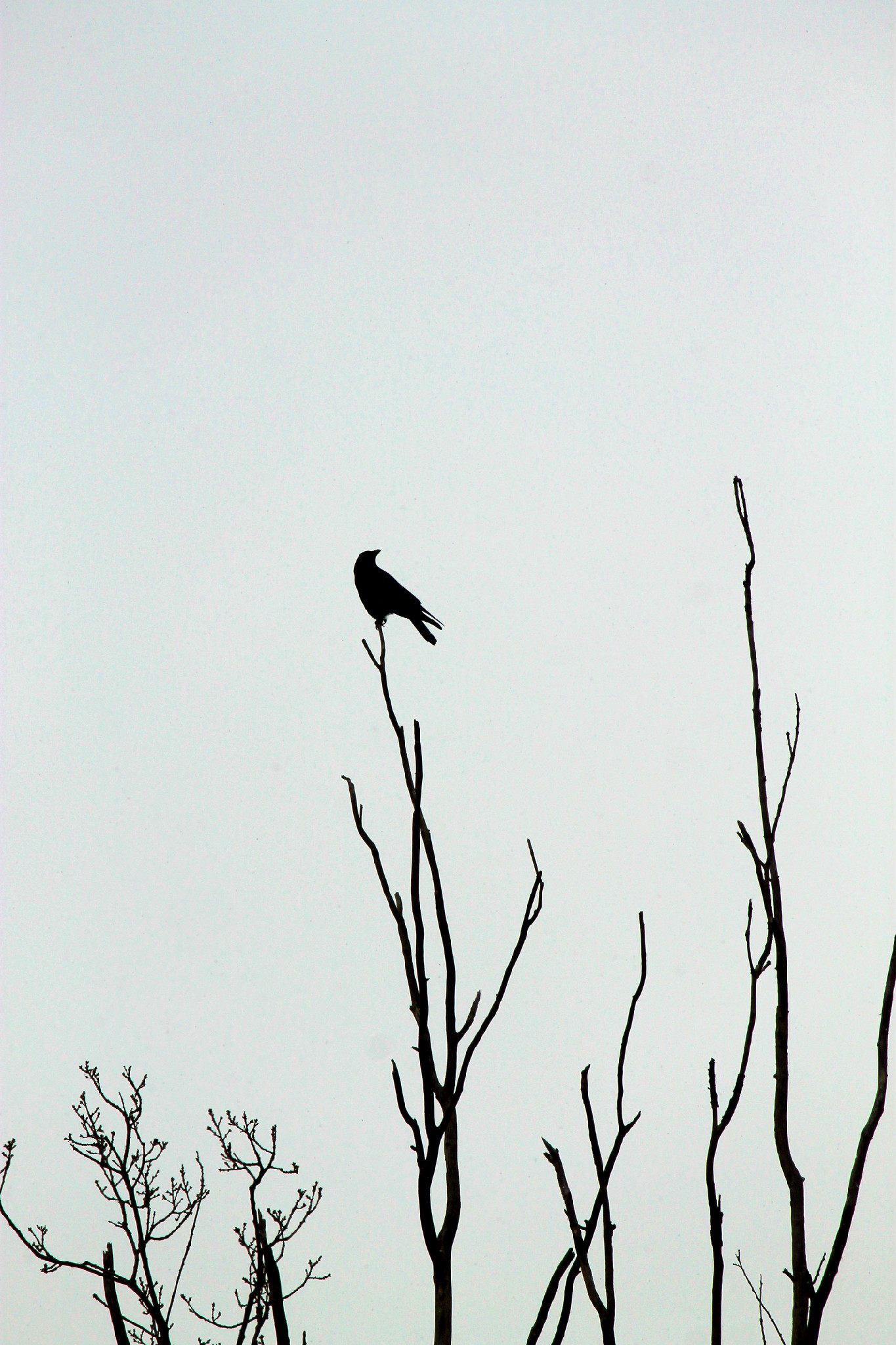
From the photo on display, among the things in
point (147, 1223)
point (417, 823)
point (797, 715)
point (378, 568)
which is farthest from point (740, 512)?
point (378, 568)

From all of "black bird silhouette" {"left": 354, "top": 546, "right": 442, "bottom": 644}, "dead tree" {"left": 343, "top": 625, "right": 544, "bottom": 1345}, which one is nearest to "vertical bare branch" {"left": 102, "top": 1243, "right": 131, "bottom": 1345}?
"dead tree" {"left": 343, "top": 625, "right": 544, "bottom": 1345}

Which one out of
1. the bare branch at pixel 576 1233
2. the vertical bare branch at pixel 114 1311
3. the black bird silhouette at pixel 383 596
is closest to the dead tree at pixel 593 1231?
the bare branch at pixel 576 1233

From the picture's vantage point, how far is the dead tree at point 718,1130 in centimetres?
135

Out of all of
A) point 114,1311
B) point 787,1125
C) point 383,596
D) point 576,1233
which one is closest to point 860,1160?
point 787,1125

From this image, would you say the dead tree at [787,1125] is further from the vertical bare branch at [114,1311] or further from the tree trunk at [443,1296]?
the vertical bare branch at [114,1311]

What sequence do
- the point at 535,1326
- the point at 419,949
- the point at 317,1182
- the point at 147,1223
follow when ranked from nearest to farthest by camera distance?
1. the point at 535,1326
2. the point at 419,949
3. the point at 147,1223
4. the point at 317,1182

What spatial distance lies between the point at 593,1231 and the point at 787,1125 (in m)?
0.34

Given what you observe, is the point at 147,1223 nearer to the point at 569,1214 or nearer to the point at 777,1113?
the point at 569,1214

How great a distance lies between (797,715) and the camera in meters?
1.64

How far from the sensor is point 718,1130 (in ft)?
4.70

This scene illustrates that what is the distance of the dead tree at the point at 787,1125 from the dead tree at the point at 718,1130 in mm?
67

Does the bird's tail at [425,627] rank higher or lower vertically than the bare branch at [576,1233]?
higher

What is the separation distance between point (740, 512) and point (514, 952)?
0.75 m

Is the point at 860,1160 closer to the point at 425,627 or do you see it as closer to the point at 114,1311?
the point at 114,1311
